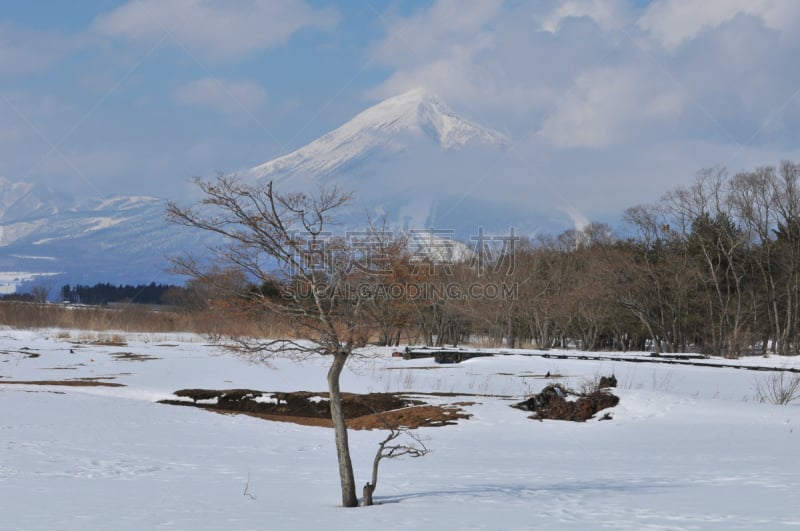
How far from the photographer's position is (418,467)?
1489cm

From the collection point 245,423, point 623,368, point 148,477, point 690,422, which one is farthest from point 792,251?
point 148,477

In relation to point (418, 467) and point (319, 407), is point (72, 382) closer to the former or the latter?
point (319, 407)

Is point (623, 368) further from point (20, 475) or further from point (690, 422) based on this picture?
point (20, 475)

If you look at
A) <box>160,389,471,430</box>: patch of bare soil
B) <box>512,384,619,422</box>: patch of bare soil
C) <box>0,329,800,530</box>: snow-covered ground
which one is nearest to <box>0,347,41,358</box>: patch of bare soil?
<box>0,329,800,530</box>: snow-covered ground

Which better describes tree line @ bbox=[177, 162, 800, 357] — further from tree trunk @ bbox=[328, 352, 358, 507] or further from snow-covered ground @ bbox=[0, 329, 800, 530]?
Answer: tree trunk @ bbox=[328, 352, 358, 507]

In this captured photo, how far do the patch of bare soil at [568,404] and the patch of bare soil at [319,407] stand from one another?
76.3 inches

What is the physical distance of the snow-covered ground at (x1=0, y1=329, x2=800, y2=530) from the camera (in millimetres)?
9539

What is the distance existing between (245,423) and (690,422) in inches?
404

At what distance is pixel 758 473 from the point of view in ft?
42.7

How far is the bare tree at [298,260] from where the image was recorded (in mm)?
10555

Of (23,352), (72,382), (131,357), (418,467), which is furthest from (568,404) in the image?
(23,352)

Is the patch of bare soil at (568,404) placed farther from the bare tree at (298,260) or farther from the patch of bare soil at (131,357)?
the patch of bare soil at (131,357)

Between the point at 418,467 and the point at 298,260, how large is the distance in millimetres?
5704

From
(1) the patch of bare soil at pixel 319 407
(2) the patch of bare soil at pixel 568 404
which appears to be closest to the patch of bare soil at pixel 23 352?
(1) the patch of bare soil at pixel 319 407
